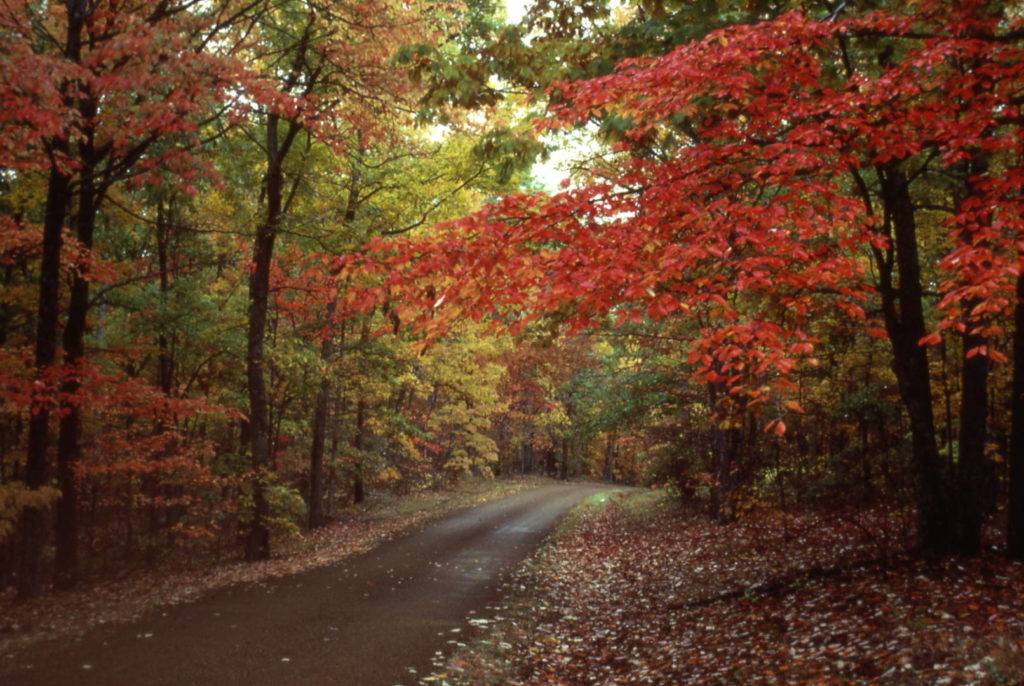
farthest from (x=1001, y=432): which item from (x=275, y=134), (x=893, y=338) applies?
(x=275, y=134)

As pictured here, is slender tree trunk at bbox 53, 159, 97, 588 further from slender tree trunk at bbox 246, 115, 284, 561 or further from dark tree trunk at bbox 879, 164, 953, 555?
dark tree trunk at bbox 879, 164, 953, 555

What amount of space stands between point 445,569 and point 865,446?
29.0ft

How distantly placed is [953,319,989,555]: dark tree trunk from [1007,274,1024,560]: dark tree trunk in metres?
0.33

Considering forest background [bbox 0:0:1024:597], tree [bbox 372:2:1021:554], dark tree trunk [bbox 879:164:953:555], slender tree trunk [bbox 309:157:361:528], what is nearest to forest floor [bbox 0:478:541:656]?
slender tree trunk [bbox 309:157:361:528]

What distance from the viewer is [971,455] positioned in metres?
8.80

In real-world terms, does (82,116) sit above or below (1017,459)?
above

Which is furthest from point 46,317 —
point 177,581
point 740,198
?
point 740,198

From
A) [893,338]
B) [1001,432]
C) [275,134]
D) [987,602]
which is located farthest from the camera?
[275,134]

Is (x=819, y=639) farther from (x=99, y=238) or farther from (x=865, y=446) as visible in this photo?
(x=99, y=238)

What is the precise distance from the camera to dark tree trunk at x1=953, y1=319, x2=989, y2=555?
8555 mm

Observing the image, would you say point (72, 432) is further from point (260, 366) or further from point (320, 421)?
point (320, 421)

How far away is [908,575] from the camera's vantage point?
821 cm

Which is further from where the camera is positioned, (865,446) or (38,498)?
(865,446)

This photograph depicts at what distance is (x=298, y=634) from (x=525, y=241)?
5.87 m
